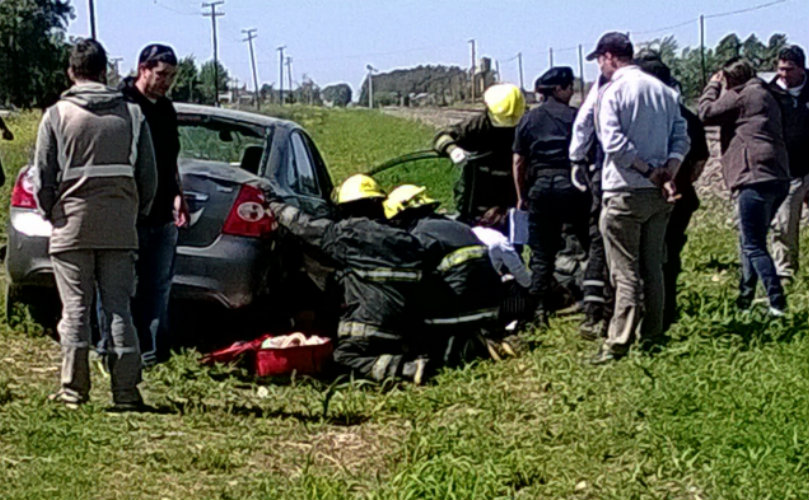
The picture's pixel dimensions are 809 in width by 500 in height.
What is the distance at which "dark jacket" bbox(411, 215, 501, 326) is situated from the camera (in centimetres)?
782

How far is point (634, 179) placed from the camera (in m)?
7.33

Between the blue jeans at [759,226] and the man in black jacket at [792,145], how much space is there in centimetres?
66

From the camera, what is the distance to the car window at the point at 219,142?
877 centimetres

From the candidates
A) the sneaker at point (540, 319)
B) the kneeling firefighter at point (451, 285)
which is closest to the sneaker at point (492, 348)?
the kneeling firefighter at point (451, 285)

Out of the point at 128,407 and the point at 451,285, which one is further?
the point at 451,285

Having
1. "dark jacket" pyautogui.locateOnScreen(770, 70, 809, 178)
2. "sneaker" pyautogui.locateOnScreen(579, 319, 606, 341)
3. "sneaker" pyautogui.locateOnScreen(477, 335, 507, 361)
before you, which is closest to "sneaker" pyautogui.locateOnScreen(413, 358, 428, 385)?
"sneaker" pyautogui.locateOnScreen(477, 335, 507, 361)

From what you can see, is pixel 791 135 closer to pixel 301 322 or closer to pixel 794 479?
pixel 301 322

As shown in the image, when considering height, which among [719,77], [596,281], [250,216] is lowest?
[596,281]

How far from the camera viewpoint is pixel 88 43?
651cm

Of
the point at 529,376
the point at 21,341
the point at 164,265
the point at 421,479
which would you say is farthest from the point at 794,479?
the point at 21,341

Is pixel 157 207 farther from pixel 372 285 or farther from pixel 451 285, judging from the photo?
pixel 451 285

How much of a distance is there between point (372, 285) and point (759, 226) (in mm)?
2784

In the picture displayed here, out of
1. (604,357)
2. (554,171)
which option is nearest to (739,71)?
(554,171)

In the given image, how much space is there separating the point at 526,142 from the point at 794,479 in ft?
13.8
